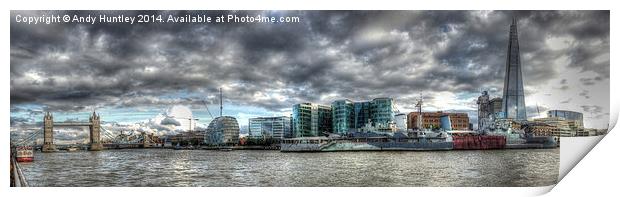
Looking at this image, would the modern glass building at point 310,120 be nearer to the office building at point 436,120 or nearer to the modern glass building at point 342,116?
the modern glass building at point 342,116

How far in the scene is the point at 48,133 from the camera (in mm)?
7703

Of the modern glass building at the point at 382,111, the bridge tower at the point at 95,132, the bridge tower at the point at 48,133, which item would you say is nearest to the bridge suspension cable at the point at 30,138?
the bridge tower at the point at 48,133

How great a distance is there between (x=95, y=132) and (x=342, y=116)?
4124 millimetres

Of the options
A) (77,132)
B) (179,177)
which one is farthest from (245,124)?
(77,132)

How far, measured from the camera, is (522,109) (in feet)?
29.7

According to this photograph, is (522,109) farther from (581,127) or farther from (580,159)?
(580,159)

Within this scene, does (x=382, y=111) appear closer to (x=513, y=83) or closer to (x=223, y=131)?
(x=513, y=83)

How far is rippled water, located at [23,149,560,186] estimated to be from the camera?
7316mm

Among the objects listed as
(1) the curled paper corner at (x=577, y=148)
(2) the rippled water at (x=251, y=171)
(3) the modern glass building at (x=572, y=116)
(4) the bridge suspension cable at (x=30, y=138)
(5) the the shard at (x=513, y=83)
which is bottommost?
(2) the rippled water at (x=251, y=171)

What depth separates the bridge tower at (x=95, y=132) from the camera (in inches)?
311

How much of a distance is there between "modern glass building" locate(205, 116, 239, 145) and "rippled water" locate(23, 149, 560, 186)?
294mm

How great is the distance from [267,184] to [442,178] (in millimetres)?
2260

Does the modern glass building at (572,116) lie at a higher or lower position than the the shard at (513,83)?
lower

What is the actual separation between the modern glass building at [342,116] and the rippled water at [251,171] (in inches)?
32.8
